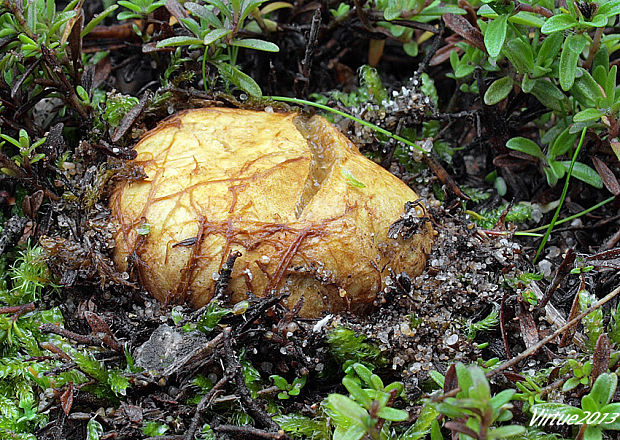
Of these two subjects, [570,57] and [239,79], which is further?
[239,79]

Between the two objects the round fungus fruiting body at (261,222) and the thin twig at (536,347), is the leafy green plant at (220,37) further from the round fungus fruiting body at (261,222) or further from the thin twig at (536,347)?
the thin twig at (536,347)

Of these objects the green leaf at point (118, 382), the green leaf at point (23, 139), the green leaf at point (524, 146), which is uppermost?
the green leaf at point (524, 146)

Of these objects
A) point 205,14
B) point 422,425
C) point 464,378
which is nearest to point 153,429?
point 422,425

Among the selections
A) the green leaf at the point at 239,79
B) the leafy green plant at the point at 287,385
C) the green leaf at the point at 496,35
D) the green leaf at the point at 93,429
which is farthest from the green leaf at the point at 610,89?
the green leaf at the point at 93,429

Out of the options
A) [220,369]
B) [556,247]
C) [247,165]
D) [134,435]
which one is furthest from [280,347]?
[556,247]

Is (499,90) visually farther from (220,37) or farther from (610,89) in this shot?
(220,37)

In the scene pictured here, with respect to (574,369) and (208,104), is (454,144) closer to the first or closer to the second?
(208,104)

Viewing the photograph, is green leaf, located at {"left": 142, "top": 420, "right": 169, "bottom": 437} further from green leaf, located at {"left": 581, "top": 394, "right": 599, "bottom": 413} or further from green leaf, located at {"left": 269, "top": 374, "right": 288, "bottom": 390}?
green leaf, located at {"left": 581, "top": 394, "right": 599, "bottom": 413}
